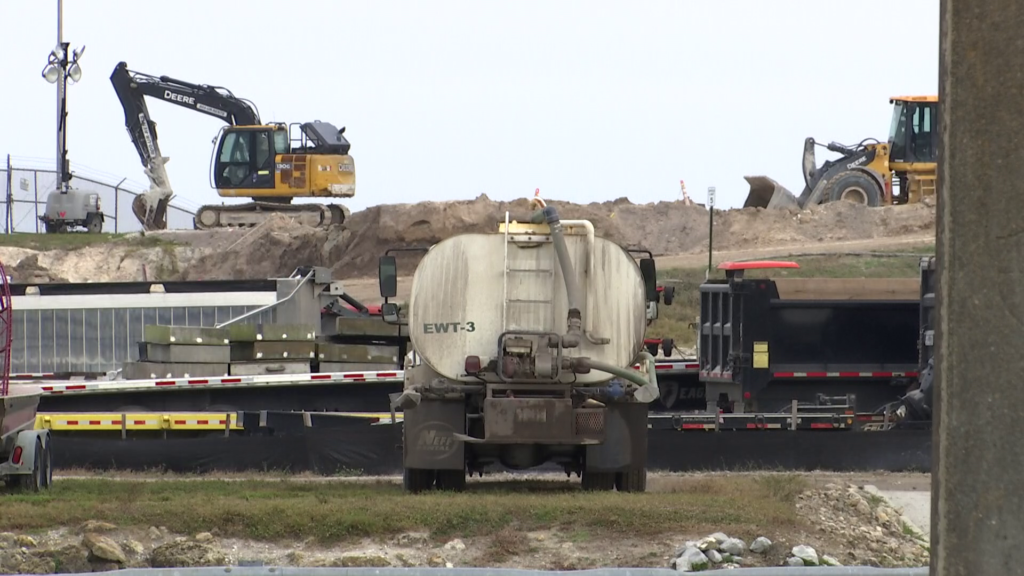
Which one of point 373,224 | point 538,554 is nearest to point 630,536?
point 538,554

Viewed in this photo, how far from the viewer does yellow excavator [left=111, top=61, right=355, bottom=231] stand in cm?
4497

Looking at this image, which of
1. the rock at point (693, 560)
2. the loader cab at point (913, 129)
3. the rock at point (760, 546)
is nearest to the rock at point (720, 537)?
the rock at point (760, 546)

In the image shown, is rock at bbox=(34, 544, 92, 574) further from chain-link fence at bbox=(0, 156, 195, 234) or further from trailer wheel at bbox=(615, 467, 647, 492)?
chain-link fence at bbox=(0, 156, 195, 234)

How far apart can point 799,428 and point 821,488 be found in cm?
352

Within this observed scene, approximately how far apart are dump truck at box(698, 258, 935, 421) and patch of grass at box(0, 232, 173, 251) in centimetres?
2865

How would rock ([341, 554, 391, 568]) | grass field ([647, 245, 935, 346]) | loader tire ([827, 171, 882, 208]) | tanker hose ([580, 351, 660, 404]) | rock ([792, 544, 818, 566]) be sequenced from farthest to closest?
loader tire ([827, 171, 882, 208]) → grass field ([647, 245, 935, 346]) → tanker hose ([580, 351, 660, 404]) → rock ([792, 544, 818, 566]) → rock ([341, 554, 391, 568])

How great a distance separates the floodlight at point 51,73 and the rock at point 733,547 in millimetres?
38993

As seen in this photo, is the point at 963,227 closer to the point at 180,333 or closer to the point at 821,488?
the point at 821,488

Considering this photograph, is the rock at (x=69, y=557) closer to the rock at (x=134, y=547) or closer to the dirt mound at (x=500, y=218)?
the rock at (x=134, y=547)

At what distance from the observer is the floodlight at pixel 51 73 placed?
4447 centimetres

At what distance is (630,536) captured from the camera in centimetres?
988

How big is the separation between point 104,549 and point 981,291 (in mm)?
6802

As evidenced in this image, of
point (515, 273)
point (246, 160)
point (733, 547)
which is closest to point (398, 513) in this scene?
point (733, 547)

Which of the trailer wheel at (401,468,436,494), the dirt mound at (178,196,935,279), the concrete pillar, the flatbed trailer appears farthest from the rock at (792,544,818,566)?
the dirt mound at (178,196,935,279)
